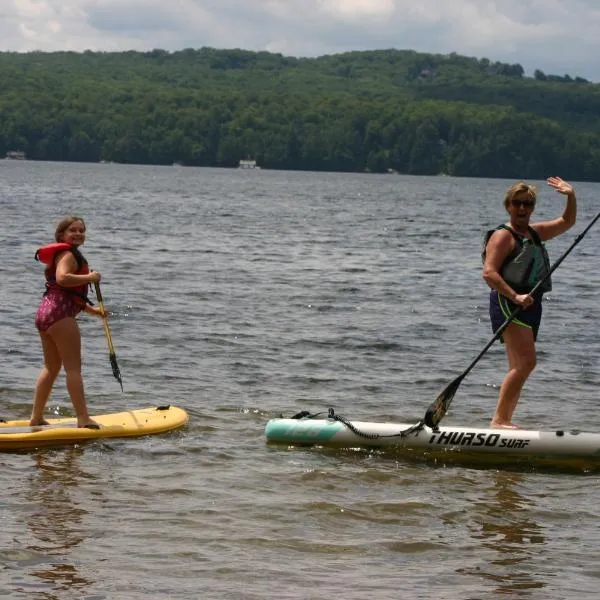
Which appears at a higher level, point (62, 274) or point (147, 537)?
point (62, 274)

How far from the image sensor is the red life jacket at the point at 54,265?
35.7 feet

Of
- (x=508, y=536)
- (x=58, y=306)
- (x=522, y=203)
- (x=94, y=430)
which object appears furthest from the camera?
(x=94, y=430)

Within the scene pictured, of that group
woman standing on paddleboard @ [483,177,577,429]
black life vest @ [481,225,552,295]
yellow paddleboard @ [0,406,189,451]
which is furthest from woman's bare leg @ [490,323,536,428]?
yellow paddleboard @ [0,406,189,451]

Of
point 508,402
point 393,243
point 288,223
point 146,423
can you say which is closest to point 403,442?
point 508,402

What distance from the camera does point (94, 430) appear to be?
11.5 m

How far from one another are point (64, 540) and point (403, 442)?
3.59 m

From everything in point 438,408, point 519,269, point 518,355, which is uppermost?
point 519,269

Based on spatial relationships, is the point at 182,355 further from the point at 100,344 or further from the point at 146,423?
the point at 146,423

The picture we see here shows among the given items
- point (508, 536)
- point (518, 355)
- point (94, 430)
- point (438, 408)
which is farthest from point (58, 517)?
point (518, 355)

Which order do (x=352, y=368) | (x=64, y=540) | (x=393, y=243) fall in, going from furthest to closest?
(x=393, y=243) < (x=352, y=368) < (x=64, y=540)

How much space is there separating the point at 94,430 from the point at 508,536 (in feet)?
13.0

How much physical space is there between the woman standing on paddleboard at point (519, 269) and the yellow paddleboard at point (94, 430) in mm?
3040

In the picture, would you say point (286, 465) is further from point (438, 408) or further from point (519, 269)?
point (519, 269)

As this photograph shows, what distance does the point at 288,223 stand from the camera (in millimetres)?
56625
